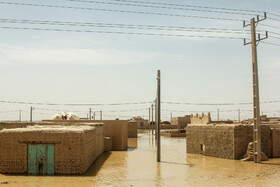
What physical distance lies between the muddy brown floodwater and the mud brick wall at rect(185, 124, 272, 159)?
1082 mm

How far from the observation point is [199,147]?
2542cm

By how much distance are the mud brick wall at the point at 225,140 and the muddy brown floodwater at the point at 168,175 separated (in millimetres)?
1082

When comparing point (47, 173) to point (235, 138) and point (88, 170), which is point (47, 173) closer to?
point (88, 170)

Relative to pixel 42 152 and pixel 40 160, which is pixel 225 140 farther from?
pixel 40 160

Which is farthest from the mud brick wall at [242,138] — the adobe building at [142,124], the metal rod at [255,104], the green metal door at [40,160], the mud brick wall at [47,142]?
the adobe building at [142,124]

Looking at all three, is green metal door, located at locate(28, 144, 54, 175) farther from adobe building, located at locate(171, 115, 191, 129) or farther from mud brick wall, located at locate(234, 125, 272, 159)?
adobe building, located at locate(171, 115, 191, 129)

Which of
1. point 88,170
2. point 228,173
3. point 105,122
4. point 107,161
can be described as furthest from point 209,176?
point 105,122

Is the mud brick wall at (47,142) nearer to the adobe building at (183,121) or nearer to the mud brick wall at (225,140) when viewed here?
the mud brick wall at (225,140)

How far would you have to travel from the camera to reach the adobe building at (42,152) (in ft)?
52.5

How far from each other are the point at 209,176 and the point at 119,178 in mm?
4535

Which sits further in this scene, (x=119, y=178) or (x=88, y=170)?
(x=88, y=170)

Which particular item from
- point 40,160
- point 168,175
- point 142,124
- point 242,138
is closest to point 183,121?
point 142,124

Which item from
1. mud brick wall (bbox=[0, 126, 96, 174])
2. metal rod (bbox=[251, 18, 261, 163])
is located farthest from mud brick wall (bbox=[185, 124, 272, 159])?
mud brick wall (bbox=[0, 126, 96, 174])

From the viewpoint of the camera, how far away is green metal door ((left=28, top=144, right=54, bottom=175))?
16094mm
